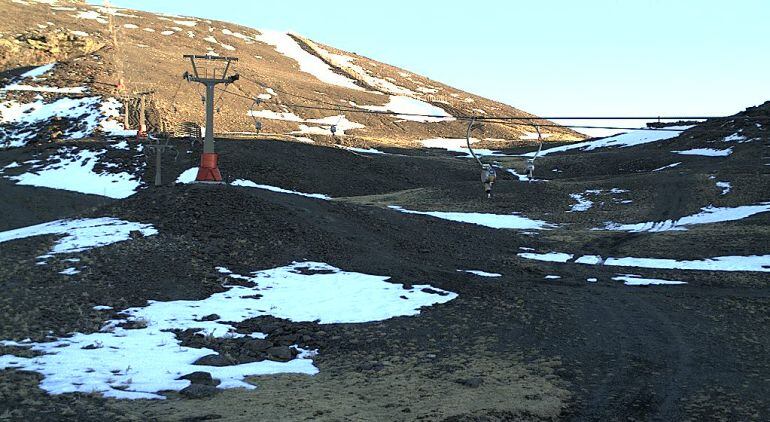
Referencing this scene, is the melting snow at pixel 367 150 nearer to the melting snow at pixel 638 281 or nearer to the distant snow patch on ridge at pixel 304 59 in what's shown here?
the melting snow at pixel 638 281

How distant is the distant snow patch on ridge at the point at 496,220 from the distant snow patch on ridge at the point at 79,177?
760 inches

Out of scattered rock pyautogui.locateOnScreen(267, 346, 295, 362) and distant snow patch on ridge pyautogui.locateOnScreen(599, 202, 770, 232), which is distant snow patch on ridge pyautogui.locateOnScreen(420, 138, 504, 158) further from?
scattered rock pyautogui.locateOnScreen(267, 346, 295, 362)

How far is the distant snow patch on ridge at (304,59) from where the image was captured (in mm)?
124125

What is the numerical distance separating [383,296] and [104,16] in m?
130

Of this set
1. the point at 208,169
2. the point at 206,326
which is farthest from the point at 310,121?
the point at 206,326

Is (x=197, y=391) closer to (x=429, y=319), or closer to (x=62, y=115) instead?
(x=429, y=319)

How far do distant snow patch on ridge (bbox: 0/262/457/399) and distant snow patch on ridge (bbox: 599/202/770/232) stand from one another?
23187mm

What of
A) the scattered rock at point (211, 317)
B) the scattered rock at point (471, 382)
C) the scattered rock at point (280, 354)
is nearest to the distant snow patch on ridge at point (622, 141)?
the scattered rock at point (211, 317)

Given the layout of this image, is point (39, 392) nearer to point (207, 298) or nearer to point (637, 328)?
point (207, 298)

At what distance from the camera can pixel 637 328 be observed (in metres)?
15.1

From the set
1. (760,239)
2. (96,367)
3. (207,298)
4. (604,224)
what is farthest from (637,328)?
(604,224)

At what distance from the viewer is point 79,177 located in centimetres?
4450

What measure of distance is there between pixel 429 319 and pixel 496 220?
2502 cm

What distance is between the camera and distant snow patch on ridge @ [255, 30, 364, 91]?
12412cm
